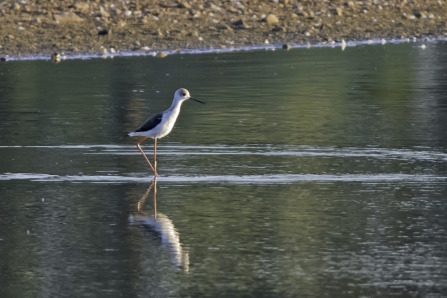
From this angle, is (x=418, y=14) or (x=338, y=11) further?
(x=418, y=14)

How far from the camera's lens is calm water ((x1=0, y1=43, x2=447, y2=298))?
278 inches

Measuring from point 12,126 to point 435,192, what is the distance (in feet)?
21.6

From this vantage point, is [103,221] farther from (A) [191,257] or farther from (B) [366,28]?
(B) [366,28]

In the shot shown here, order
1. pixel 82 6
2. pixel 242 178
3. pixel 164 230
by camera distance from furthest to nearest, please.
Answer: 1. pixel 82 6
2. pixel 242 178
3. pixel 164 230

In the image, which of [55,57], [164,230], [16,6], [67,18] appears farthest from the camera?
[16,6]

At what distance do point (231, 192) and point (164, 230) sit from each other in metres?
1.51

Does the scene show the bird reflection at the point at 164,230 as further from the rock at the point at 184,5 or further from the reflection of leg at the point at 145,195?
the rock at the point at 184,5

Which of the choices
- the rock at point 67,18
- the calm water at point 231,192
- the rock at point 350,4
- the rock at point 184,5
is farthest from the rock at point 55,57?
the rock at point 350,4

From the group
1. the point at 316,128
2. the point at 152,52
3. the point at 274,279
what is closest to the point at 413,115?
the point at 316,128

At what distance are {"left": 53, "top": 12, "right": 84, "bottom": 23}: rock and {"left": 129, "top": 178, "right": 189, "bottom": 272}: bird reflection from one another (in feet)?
55.7

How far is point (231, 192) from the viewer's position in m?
9.78

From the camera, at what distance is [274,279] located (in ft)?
22.7

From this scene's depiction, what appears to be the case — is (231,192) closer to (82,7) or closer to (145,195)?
(145,195)

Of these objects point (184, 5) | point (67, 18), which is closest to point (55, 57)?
point (67, 18)
